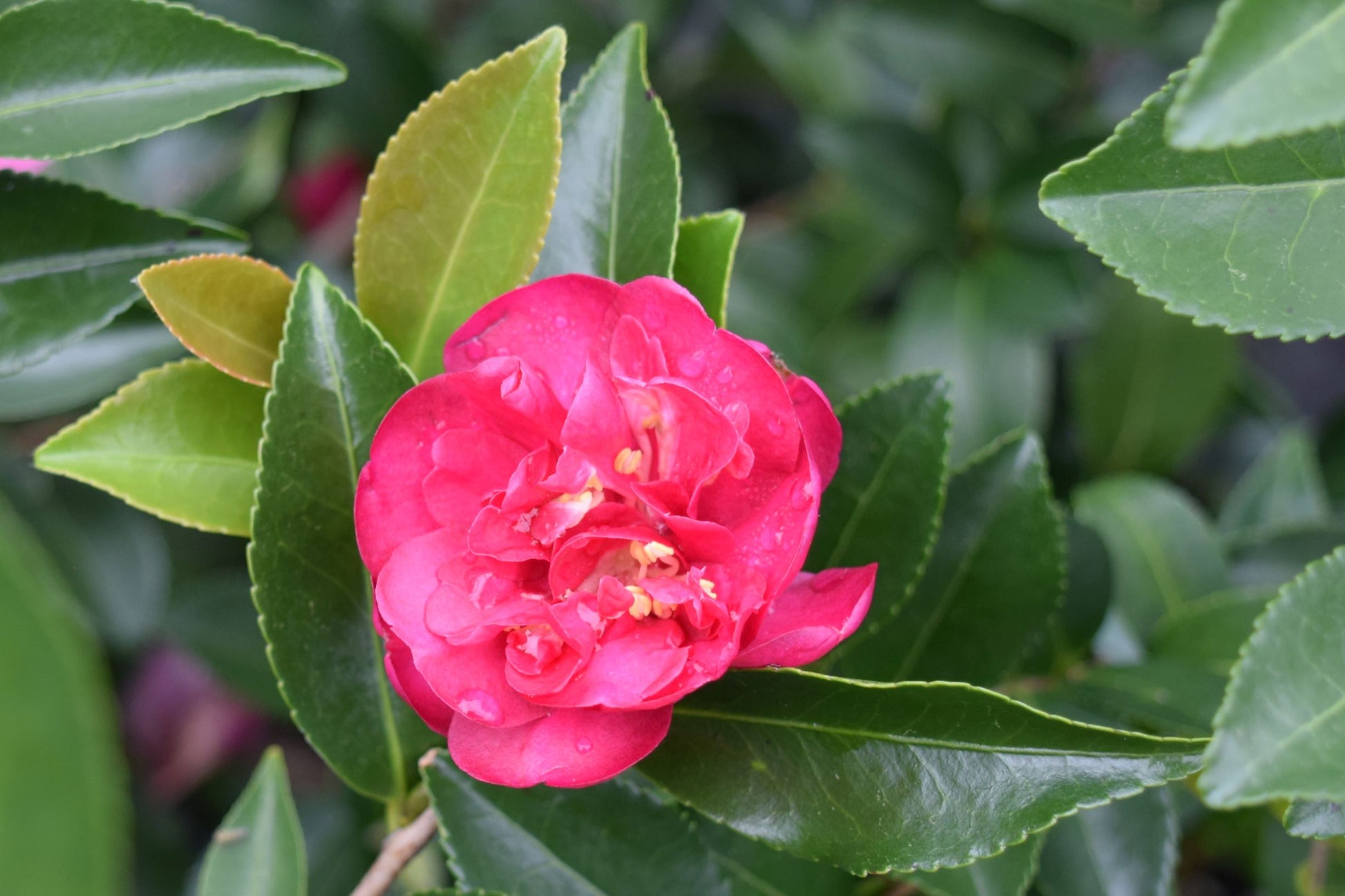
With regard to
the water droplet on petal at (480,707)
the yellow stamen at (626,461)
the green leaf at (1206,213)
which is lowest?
the water droplet on petal at (480,707)

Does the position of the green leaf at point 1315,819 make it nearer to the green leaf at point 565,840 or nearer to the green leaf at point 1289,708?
the green leaf at point 1289,708

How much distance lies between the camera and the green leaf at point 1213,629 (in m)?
0.86

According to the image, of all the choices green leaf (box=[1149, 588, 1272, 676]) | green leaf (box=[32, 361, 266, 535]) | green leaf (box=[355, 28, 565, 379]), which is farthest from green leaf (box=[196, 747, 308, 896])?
green leaf (box=[1149, 588, 1272, 676])

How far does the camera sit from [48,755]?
0.30 meters

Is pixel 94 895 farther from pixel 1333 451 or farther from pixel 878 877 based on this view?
pixel 1333 451

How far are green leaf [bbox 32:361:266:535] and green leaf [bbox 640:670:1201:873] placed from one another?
279mm

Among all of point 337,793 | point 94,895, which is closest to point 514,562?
point 94,895

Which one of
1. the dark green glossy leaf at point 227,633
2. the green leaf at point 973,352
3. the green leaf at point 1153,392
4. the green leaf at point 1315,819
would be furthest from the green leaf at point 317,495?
the green leaf at point 1153,392

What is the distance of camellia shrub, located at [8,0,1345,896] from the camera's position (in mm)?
462

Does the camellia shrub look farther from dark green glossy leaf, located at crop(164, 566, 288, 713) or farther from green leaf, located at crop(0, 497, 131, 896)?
dark green glossy leaf, located at crop(164, 566, 288, 713)

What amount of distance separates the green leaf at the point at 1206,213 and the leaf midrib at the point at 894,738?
20 cm

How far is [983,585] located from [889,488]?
145 mm

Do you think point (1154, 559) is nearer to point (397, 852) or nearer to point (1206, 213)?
point (1206, 213)

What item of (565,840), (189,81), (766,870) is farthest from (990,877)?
(189,81)
